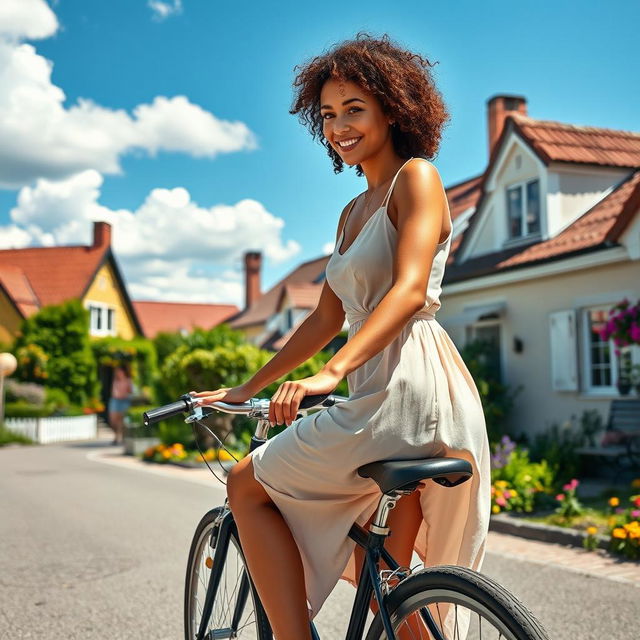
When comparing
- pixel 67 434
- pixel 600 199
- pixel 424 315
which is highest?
pixel 600 199

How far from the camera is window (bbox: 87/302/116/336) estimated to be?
40938 mm

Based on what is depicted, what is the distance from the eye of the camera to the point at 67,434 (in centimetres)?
2772

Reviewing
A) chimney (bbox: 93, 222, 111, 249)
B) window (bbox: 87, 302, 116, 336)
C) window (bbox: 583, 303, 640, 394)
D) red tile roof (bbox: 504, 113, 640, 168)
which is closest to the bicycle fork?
window (bbox: 583, 303, 640, 394)

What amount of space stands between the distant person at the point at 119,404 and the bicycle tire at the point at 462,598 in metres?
21.9

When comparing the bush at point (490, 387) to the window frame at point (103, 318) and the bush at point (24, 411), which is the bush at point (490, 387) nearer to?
the bush at point (24, 411)

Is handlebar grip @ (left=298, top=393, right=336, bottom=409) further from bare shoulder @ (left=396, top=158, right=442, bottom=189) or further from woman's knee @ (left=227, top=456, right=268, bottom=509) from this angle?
bare shoulder @ (left=396, top=158, right=442, bottom=189)

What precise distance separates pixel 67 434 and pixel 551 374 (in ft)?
61.7

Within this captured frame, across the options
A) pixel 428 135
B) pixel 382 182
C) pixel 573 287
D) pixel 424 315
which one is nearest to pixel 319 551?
pixel 424 315

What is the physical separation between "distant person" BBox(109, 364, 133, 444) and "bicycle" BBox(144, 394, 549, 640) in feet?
69.0

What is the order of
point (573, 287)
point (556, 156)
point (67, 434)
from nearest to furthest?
point (573, 287) → point (556, 156) → point (67, 434)

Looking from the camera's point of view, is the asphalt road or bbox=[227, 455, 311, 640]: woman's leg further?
the asphalt road

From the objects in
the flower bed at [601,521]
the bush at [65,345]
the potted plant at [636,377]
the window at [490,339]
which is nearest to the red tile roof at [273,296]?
the bush at [65,345]

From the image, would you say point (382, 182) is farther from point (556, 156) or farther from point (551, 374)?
point (556, 156)

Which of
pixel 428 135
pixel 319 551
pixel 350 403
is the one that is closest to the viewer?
pixel 350 403
